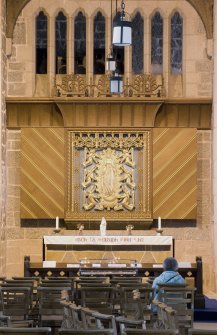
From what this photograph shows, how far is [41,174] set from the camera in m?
24.1

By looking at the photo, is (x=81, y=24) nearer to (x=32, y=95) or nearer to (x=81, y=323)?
(x=32, y=95)

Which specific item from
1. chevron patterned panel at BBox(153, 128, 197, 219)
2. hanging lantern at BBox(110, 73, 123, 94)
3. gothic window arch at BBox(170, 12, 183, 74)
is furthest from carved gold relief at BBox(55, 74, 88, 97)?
gothic window arch at BBox(170, 12, 183, 74)

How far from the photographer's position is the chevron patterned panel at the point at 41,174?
946 inches

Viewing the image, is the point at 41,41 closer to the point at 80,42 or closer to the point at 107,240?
the point at 80,42

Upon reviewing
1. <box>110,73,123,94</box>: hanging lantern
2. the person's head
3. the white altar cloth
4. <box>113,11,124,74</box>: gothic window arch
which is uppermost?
<box>113,11,124,74</box>: gothic window arch

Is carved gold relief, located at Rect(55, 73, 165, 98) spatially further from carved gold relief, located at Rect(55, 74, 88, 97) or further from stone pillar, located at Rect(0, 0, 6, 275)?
stone pillar, located at Rect(0, 0, 6, 275)

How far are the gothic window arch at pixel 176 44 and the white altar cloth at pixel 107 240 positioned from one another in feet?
13.5

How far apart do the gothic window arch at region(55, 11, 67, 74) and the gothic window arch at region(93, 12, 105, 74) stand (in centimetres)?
63

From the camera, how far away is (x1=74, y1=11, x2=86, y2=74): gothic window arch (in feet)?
81.0

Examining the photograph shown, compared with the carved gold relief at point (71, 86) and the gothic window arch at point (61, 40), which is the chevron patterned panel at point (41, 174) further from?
the gothic window arch at point (61, 40)

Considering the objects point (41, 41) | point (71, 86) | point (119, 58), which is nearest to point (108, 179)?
point (71, 86)

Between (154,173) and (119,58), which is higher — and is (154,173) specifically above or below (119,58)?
below

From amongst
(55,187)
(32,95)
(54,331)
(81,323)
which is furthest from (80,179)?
(81,323)

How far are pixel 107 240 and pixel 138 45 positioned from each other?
4.78 metres
